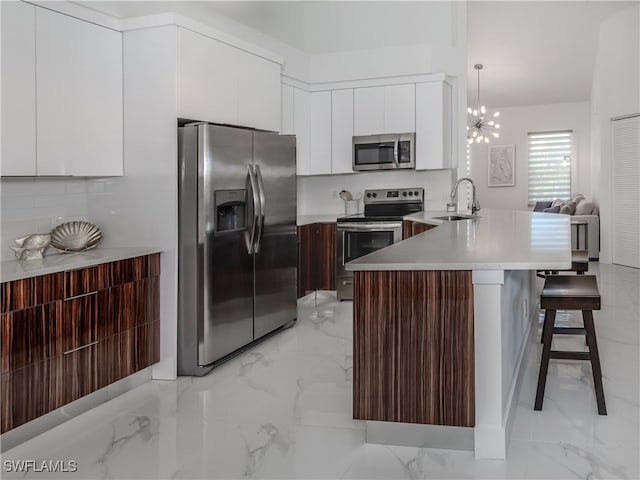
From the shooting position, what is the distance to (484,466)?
7.75 ft

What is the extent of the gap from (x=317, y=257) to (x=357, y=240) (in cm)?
44

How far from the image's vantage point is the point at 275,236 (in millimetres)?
4359

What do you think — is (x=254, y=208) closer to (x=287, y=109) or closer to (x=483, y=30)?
(x=287, y=109)

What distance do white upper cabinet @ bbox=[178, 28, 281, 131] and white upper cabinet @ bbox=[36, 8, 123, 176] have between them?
0.39m

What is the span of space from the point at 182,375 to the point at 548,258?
2.26 metres

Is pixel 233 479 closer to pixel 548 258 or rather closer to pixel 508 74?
pixel 548 258

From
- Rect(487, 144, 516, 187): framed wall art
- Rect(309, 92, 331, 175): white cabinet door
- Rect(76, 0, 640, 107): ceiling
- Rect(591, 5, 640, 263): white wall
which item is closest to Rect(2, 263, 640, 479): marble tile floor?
Rect(76, 0, 640, 107): ceiling

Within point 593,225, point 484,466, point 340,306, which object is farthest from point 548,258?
point 593,225

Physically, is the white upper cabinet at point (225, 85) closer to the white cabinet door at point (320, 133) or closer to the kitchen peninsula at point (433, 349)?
the white cabinet door at point (320, 133)

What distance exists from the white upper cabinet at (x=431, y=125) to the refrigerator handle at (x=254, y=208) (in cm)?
261

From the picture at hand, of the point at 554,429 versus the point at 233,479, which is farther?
the point at 554,429

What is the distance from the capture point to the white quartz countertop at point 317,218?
591cm

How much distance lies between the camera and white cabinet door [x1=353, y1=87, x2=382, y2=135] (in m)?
6.21

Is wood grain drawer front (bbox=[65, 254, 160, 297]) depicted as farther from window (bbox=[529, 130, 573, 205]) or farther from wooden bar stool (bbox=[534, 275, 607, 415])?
window (bbox=[529, 130, 573, 205])
